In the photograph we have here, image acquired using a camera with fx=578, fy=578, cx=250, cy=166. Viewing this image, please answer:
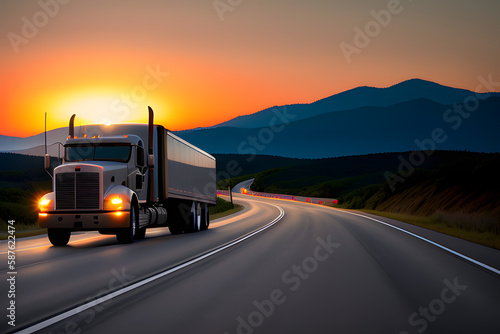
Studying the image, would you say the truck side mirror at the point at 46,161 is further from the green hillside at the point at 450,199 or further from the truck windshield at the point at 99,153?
the green hillside at the point at 450,199

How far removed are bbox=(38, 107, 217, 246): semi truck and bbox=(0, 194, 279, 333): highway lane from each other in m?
0.81

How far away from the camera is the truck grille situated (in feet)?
56.2

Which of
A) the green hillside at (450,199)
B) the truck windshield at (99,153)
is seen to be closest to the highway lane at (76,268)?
the truck windshield at (99,153)

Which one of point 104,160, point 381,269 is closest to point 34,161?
point 104,160

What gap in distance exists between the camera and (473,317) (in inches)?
285

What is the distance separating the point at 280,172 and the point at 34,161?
7893 centimetres

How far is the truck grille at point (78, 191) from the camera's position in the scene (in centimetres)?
1712

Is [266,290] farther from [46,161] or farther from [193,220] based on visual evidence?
[193,220]

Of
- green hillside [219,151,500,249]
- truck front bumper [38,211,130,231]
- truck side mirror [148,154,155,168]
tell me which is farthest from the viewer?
green hillside [219,151,500,249]

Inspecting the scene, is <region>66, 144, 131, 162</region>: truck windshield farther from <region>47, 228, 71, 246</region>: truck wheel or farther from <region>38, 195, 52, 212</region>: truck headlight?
<region>47, 228, 71, 246</region>: truck wheel

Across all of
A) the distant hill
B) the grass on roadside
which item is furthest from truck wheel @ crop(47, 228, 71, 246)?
the distant hill

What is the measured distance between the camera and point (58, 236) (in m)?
18.3

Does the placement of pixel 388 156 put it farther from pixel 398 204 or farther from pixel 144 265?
pixel 144 265

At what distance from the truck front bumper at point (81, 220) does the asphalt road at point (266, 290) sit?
1.04m
